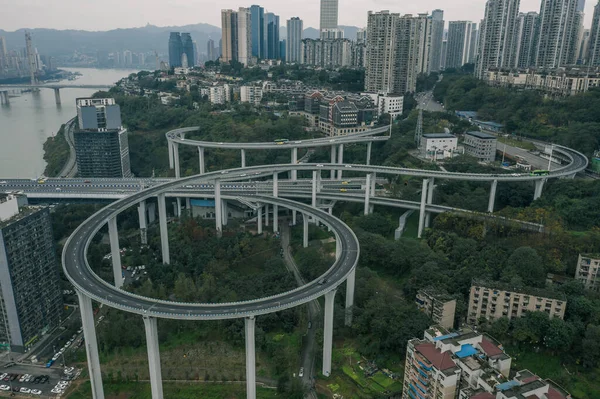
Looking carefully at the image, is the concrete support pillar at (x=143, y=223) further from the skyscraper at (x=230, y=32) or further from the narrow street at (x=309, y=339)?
the skyscraper at (x=230, y=32)

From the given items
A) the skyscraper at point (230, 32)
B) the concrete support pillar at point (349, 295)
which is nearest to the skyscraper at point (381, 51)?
the skyscraper at point (230, 32)

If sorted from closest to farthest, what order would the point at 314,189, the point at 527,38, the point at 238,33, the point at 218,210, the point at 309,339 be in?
the point at 309,339 < the point at 218,210 < the point at 314,189 < the point at 527,38 < the point at 238,33

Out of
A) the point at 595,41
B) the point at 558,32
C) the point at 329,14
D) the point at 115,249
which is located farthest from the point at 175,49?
the point at 115,249

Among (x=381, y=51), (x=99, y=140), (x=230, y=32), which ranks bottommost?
(x=99, y=140)

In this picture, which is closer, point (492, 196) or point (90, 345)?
point (90, 345)

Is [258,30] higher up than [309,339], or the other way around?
[258,30]

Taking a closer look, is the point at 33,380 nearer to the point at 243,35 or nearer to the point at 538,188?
the point at 538,188

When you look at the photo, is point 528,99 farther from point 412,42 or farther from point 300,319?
point 300,319
